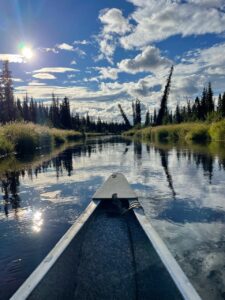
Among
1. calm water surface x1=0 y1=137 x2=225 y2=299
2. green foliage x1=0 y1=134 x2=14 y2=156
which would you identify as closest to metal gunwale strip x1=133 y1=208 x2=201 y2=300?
calm water surface x1=0 y1=137 x2=225 y2=299

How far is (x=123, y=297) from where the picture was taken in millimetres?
2980

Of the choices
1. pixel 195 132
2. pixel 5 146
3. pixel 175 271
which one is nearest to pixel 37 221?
pixel 175 271

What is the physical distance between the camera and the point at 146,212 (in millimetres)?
6062

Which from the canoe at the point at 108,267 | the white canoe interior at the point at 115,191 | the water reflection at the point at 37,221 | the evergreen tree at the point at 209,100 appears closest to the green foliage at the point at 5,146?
the white canoe interior at the point at 115,191

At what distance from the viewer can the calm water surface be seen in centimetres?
369

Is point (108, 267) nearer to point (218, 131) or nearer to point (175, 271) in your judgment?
point (175, 271)

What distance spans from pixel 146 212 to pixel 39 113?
298 feet

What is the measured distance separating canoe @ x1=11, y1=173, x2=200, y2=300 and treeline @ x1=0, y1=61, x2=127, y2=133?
84.4ft

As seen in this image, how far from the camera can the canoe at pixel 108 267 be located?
104 inches

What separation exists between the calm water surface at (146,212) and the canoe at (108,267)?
49cm

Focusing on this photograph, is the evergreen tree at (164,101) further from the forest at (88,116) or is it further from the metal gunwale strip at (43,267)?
the metal gunwale strip at (43,267)

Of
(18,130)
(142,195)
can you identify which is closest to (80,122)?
(18,130)

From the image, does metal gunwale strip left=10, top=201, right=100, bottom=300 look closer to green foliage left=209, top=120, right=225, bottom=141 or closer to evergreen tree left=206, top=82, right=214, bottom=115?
green foliage left=209, top=120, right=225, bottom=141

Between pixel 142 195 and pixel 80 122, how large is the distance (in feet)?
345
